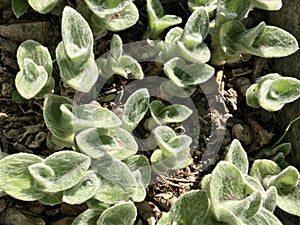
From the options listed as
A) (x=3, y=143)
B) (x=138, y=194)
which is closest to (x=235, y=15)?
(x=138, y=194)

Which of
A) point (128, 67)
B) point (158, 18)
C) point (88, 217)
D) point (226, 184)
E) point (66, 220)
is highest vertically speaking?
point (158, 18)

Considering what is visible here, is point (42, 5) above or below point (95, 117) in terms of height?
above

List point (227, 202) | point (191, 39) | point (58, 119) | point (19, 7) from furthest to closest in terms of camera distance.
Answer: point (19, 7) → point (191, 39) → point (58, 119) → point (227, 202)

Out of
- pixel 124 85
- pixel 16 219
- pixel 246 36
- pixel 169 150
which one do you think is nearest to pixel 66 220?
pixel 16 219

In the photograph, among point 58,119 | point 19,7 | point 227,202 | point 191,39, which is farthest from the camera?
point 19,7

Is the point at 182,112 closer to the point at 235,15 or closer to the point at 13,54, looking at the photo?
Answer: the point at 235,15

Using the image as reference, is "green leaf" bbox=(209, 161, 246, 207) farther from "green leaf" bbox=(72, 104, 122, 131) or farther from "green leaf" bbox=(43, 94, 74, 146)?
"green leaf" bbox=(43, 94, 74, 146)

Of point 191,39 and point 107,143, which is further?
point 191,39

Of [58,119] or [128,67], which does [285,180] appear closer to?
[128,67]

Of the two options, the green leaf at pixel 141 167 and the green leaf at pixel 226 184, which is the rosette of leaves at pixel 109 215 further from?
the green leaf at pixel 226 184
